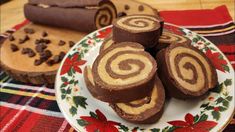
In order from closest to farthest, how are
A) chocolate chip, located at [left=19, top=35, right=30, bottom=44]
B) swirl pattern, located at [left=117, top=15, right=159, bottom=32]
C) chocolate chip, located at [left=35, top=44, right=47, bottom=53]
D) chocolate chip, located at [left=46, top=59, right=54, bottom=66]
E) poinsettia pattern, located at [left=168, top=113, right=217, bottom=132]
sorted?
poinsettia pattern, located at [left=168, top=113, right=217, bottom=132] → swirl pattern, located at [left=117, top=15, right=159, bottom=32] → chocolate chip, located at [left=46, top=59, right=54, bottom=66] → chocolate chip, located at [left=35, top=44, right=47, bottom=53] → chocolate chip, located at [left=19, top=35, right=30, bottom=44]

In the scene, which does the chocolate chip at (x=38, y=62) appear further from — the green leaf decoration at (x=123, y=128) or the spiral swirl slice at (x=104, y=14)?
the green leaf decoration at (x=123, y=128)

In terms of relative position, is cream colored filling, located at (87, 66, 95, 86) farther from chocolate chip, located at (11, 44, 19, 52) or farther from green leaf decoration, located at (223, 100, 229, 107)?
chocolate chip, located at (11, 44, 19, 52)

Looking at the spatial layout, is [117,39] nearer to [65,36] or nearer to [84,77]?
[84,77]

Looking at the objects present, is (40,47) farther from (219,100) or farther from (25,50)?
(219,100)

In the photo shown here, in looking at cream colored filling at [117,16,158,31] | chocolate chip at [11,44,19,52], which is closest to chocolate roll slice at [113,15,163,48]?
cream colored filling at [117,16,158,31]

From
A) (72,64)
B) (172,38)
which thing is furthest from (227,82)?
(72,64)

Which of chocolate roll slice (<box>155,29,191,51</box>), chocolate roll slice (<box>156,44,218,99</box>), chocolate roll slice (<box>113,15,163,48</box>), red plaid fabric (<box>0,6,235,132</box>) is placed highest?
chocolate roll slice (<box>113,15,163,48</box>)
